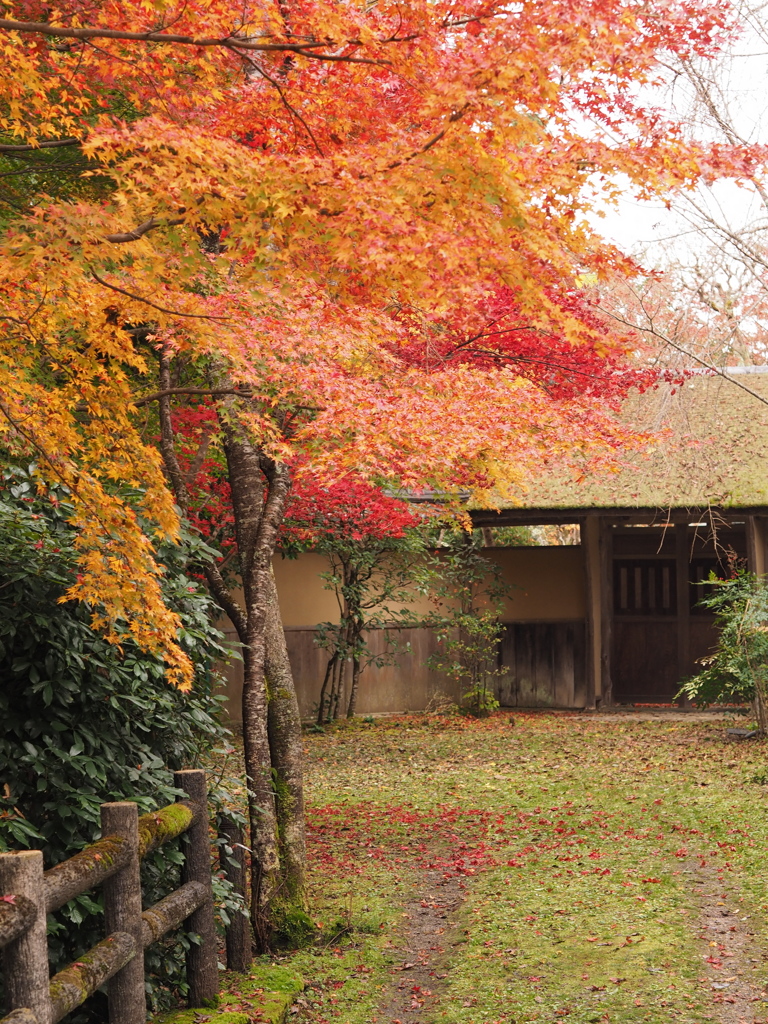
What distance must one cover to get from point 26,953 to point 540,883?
193 inches

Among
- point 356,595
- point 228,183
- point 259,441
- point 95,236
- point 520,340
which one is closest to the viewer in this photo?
point 95,236

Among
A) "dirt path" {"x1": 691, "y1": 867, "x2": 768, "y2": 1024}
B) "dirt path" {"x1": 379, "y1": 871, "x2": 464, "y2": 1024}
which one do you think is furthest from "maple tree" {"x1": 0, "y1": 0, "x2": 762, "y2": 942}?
"dirt path" {"x1": 691, "y1": 867, "x2": 768, "y2": 1024}

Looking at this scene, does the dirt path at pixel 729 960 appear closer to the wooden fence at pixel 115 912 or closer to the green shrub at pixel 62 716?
the wooden fence at pixel 115 912

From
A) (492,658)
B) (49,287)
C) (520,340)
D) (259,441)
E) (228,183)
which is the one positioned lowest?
(492,658)

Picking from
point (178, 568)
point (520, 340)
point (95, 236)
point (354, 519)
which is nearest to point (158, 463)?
point (178, 568)

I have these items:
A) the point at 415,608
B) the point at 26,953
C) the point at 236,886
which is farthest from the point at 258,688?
the point at 415,608

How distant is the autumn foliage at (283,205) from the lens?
13.6ft

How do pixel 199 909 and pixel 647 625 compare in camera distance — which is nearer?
pixel 199 909

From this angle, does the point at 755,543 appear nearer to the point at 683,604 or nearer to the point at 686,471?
the point at 686,471

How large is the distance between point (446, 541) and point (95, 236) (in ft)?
42.7

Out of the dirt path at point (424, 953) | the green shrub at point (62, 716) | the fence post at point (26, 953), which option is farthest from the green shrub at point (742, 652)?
the fence post at point (26, 953)

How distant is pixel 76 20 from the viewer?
5262mm

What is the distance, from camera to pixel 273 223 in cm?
433

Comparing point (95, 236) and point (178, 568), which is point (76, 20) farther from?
point (178, 568)
